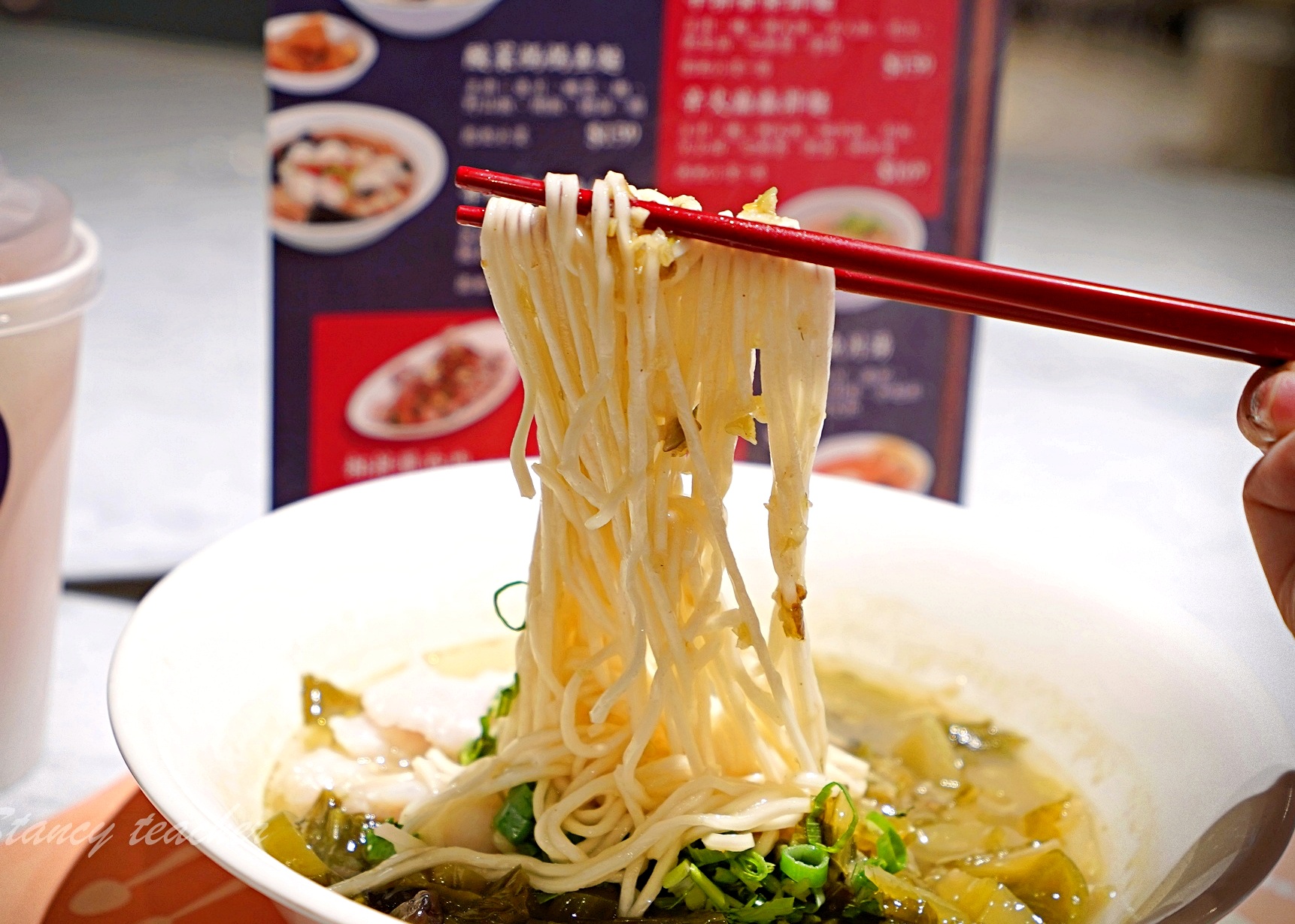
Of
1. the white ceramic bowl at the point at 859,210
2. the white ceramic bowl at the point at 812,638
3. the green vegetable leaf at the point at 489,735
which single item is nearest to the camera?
the white ceramic bowl at the point at 812,638

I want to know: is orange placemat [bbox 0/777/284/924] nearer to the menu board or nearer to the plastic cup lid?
the plastic cup lid

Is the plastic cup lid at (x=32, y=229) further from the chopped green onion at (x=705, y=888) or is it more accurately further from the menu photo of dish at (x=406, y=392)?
the chopped green onion at (x=705, y=888)

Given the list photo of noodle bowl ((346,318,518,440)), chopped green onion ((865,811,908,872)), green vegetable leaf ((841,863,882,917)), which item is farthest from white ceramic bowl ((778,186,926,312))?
green vegetable leaf ((841,863,882,917))

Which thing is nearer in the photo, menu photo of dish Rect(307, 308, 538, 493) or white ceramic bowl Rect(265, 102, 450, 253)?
white ceramic bowl Rect(265, 102, 450, 253)

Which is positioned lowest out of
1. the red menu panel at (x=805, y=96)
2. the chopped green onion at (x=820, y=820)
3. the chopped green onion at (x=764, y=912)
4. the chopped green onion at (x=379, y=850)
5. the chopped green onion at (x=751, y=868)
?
the chopped green onion at (x=379, y=850)

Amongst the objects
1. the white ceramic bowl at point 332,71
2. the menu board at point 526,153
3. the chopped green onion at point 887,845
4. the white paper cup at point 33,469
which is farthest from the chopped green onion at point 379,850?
the white ceramic bowl at point 332,71

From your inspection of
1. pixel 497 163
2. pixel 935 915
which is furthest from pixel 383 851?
pixel 497 163

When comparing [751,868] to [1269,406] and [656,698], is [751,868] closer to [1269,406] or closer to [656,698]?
[656,698]

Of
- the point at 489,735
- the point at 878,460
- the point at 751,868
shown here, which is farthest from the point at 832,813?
the point at 878,460
